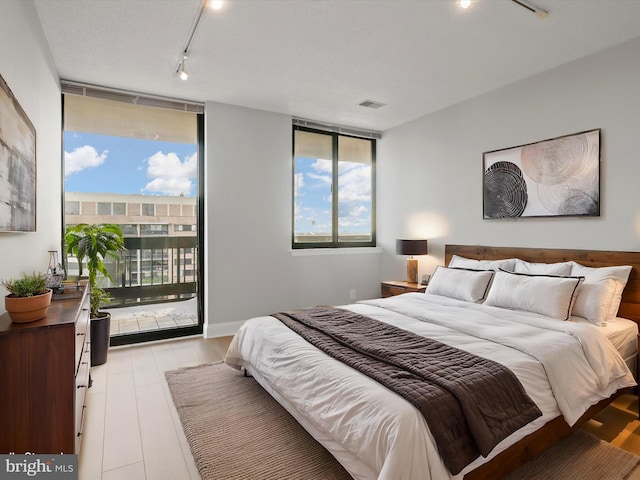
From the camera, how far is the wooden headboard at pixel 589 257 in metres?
2.77

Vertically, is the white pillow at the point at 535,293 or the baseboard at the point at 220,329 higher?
the white pillow at the point at 535,293

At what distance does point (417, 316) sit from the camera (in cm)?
287

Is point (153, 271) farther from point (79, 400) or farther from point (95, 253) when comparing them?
point (79, 400)

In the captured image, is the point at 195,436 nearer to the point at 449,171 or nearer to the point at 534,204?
the point at 534,204

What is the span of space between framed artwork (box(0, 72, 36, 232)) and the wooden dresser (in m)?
0.53

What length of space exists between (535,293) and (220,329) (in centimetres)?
330

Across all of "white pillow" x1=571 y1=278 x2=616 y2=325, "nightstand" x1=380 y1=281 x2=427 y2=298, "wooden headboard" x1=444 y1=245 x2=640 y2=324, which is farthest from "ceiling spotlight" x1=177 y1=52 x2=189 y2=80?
"white pillow" x1=571 y1=278 x2=616 y2=325

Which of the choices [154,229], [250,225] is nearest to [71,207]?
[154,229]

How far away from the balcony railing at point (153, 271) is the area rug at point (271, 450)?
1770mm

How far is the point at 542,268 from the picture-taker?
3.17 metres

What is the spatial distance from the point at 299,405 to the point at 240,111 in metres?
3.52

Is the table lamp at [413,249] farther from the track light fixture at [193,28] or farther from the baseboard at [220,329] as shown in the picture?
the track light fixture at [193,28]

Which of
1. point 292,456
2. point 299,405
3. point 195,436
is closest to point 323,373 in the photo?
point 299,405

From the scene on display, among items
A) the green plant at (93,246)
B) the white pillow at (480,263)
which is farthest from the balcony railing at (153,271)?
the white pillow at (480,263)
